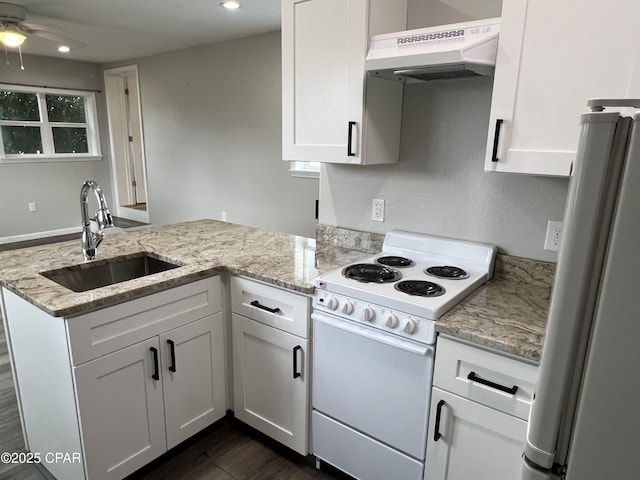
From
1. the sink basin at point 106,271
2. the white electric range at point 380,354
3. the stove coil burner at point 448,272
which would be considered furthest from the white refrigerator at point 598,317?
the sink basin at point 106,271

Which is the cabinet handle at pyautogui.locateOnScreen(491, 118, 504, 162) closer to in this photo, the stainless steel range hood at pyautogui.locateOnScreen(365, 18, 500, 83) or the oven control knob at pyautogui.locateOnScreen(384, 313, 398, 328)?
the stainless steel range hood at pyautogui.locateOnScreen(365, 18, 500, 83)

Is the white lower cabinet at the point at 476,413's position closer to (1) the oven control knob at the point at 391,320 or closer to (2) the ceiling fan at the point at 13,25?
(1) the oven control knob at the point at 391,320

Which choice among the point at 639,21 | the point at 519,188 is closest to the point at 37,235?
the point at 519,188

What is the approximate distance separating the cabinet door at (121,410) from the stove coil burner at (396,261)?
1039 mm

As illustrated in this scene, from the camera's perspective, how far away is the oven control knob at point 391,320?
146 centimetres

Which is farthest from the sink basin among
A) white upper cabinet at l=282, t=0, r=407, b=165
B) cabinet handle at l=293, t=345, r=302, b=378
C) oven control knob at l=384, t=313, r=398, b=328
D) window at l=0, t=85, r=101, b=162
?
window at l=0, t=85, r=101, b=162

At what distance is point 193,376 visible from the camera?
1.92m

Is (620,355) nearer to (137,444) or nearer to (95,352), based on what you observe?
(95,352)

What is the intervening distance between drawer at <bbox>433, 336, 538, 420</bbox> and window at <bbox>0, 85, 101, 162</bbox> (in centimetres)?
652

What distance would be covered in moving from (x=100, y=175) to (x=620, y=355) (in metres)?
7.46

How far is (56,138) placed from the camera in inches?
249

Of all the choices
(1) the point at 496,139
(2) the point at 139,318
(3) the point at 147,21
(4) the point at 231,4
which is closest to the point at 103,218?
(2) the point at 139,318

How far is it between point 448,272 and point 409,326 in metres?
0.45

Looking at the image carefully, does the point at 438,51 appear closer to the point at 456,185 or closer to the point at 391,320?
the point at 456,185
